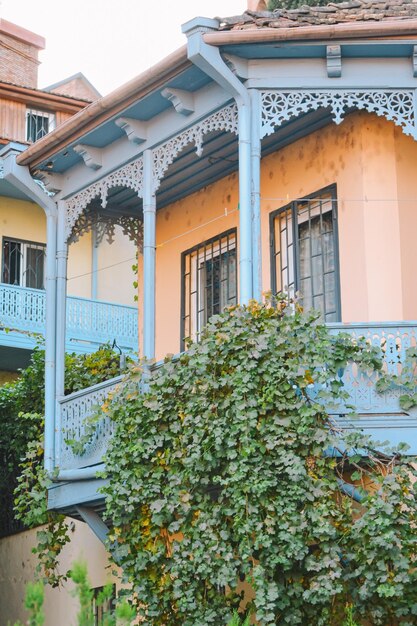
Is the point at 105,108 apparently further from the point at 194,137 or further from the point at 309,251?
the point at 309,251

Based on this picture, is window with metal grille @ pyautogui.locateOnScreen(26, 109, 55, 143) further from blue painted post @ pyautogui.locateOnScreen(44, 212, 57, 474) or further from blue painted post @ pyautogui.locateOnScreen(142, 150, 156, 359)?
blue painted post @ pyautogui.locateOnScreen(142, 150, 156, 359)

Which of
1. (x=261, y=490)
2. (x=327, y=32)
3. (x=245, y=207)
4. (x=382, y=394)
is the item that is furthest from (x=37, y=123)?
(x=261, y=490)

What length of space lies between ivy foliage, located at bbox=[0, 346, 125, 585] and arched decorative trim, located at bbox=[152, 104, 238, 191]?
118 inches

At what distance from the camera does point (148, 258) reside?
12.6m

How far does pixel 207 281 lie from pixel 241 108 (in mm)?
3808

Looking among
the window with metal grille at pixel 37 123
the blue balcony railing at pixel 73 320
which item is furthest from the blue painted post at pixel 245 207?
the window with metal grille at pixel 37 123

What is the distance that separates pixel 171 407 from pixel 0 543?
268 inches

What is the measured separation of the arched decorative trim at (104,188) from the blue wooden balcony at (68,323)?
7639mm

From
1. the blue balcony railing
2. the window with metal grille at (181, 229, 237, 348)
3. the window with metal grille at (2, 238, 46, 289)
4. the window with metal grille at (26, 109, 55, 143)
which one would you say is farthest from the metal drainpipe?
the window with metal grille at (26, 109, 55, 143)

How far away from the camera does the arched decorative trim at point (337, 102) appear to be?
452 inches

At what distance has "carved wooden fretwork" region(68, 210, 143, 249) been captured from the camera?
14.7 meters

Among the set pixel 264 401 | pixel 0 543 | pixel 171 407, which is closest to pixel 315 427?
pixel 264 401

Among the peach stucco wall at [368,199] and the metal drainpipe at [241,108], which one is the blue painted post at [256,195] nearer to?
the metal drainpipe at [241,108]

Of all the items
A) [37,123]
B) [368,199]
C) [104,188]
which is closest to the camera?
[368,199]
